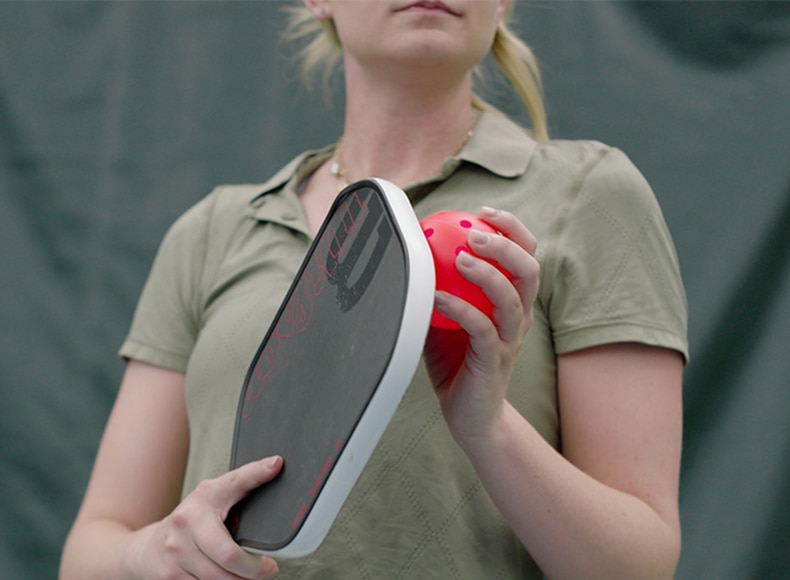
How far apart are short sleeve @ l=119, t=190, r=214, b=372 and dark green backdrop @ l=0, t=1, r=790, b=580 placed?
1.62 ft

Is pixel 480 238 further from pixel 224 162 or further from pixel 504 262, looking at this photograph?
pixel 224 162

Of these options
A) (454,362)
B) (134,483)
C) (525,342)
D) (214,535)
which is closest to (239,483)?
(214,535)

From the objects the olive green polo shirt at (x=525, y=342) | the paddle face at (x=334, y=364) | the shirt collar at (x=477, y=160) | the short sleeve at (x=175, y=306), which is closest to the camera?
the paddle face at (x=334, y=364)

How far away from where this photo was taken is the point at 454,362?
733 millimetres

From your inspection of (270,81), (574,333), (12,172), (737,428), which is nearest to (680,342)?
(574,333)

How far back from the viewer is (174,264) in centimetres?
114

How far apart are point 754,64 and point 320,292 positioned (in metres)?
0.89

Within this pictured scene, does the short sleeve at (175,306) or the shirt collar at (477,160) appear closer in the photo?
the shirt collar at (477,160)

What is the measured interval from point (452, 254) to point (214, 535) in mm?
259

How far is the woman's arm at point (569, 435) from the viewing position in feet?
2.17

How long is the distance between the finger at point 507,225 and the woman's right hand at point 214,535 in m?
0.21

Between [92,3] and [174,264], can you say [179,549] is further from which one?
[92,3]

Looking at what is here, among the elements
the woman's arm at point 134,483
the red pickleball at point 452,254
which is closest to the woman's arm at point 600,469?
the red pickleball at point 452,254

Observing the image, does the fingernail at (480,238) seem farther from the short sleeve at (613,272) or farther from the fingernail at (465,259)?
the short sleeve at (613,272)
